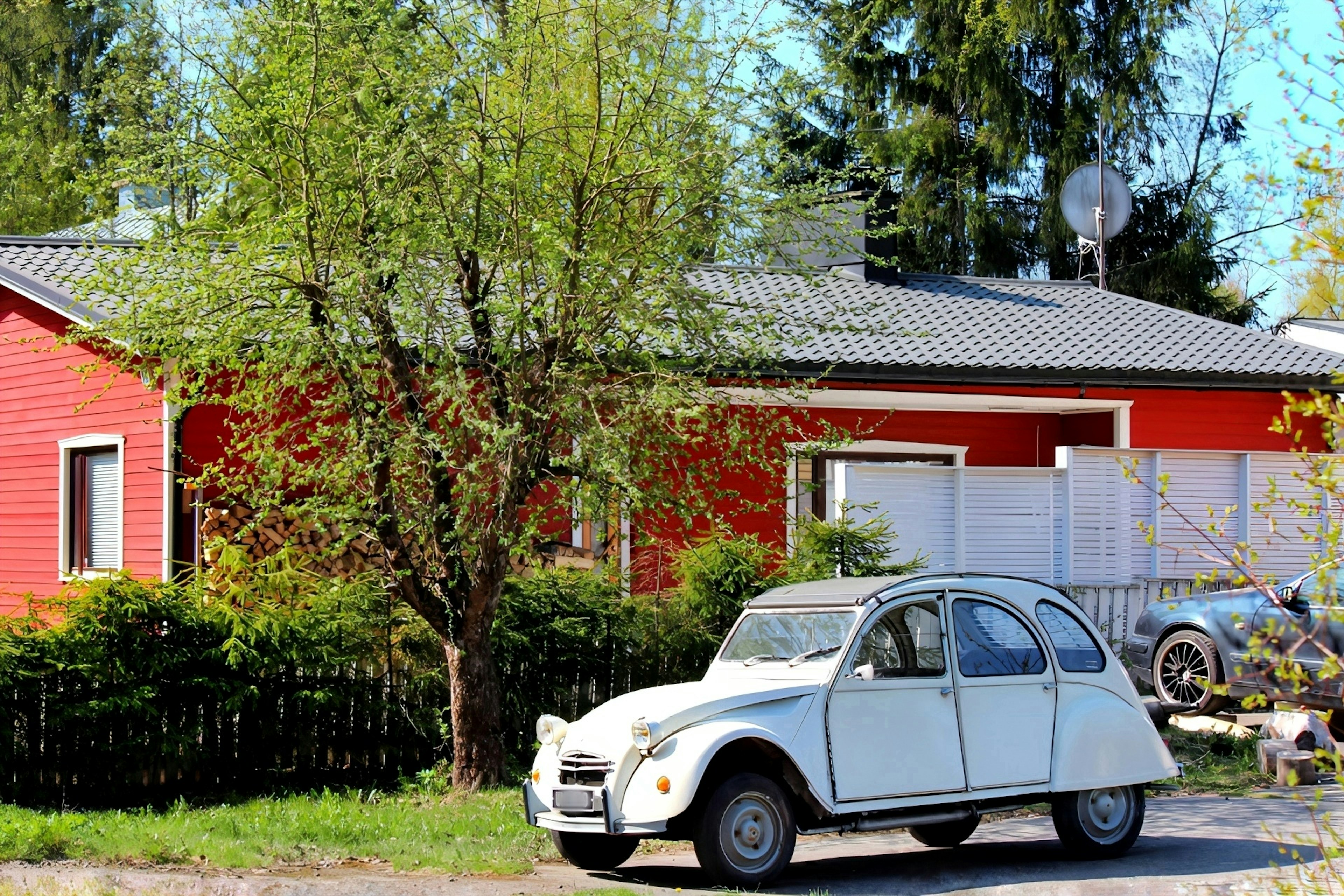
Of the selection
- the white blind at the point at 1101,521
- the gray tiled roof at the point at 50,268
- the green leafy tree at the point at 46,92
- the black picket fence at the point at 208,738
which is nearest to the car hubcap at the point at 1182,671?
the white blind at the point at 1101,521

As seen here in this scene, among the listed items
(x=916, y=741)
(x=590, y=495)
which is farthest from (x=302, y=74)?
(x=916, y=741)

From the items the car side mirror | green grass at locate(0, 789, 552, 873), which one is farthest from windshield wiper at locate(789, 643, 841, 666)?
the car side mirror

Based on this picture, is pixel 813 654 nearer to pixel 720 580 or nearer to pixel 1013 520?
pixel 720 580

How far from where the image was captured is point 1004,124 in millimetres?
31422

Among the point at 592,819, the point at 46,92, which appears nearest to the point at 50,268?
the point at 592,819

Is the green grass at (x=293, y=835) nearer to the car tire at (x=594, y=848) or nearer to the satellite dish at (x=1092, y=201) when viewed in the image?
the car tire at (x=594, y=848)

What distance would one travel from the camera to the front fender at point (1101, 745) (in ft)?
27.6

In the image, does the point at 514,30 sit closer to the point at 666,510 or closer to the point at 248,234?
the point at 248,234

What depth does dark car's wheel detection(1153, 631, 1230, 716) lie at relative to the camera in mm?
13031

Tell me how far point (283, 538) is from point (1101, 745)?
829cm

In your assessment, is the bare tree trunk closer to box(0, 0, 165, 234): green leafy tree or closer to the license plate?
the license plate

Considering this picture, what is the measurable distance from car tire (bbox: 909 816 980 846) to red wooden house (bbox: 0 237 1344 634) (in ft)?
12.2

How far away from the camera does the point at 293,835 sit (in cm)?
908

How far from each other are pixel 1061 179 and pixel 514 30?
2397 cm
